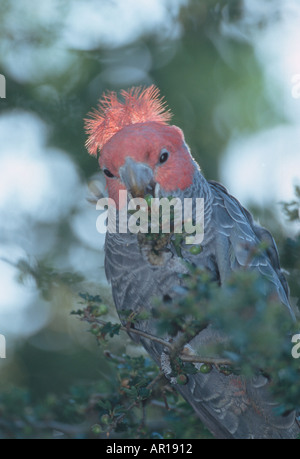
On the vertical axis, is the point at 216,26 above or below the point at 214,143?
above

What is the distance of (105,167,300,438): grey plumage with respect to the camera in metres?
1.89

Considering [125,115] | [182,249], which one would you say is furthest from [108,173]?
[182,249]

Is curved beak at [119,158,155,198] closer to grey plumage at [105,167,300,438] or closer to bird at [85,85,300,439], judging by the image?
bird at [85,85,300,439]

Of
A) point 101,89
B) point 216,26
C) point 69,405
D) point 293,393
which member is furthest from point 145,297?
point 216,26

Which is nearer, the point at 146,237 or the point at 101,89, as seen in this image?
the point at 146,237

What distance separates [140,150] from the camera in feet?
6.03

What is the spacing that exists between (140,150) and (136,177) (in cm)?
12

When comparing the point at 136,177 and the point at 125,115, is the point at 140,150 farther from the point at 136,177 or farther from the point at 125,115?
the point at 125,115

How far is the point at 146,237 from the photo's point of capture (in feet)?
3.97
